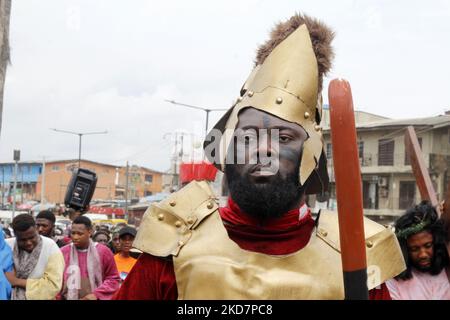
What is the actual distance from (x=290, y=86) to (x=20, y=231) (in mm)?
2915

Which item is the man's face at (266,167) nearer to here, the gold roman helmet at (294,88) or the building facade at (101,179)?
the gold roman helmet at (294,88)

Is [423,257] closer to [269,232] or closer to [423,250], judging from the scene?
[423,250]

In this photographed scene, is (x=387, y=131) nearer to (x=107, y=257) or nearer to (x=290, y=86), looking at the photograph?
(x=107, y=257)

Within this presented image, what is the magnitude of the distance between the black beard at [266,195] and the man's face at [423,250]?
4.41ft

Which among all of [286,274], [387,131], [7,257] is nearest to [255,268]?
[286,274]

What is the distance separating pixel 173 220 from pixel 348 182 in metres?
1.10

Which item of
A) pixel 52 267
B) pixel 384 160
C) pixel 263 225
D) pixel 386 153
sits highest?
pixel 386 153

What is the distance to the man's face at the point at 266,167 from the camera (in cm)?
256

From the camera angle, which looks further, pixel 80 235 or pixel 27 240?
pixel 80 235

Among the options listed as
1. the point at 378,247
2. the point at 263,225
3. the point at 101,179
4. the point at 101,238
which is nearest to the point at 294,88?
the point at 263,225

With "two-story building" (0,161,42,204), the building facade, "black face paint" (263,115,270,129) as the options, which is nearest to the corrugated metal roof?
"two-story building" (0,161,42,204)

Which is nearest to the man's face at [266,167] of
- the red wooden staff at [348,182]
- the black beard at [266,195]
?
the black beard at [266,195]

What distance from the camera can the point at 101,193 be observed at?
70.1 m

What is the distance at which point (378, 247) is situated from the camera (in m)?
2.65
